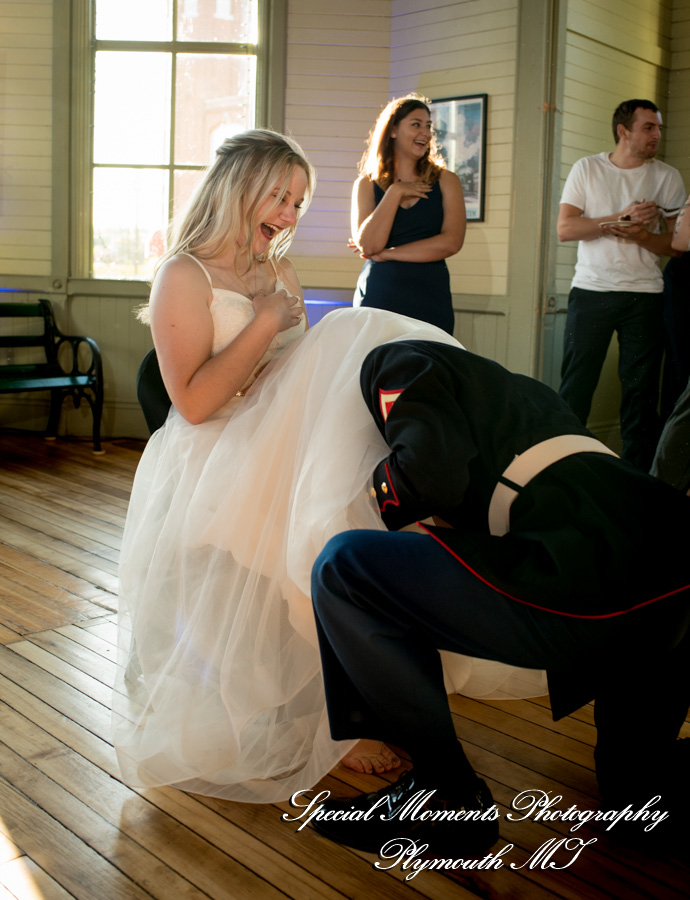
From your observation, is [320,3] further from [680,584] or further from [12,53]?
[680,584]

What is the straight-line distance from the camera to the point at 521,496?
4.54 feet

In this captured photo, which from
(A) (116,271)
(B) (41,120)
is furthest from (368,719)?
(B) (41,120)

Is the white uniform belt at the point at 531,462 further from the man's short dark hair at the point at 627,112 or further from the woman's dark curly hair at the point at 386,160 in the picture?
the man's short dark hair at the point at 627,112

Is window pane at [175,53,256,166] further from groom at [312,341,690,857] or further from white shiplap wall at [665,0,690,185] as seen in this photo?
groom at [312,341,690,857]

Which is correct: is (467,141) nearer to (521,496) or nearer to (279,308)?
(279,308)

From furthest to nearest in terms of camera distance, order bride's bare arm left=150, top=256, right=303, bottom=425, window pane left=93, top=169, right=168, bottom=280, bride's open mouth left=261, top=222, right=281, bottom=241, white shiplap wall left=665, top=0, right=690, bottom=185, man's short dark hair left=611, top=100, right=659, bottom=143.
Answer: window pane left=93, top=169, right=168, bottom=280, man's short dark hair left=611, top=100, right=659, bottom=143, white shiplap wall left=665, top=0, right=690, bottom=185, bride's open mouth left=261, top=222, right=281, bottom=241, bride's bare arm left=150, top=256, right=303, bottom=425

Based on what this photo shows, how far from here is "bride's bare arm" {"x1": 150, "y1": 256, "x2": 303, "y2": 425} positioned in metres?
1.92

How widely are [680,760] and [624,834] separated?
17 cm

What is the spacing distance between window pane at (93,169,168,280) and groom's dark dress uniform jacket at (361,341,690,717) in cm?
428

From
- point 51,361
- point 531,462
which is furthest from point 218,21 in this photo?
point 531,462

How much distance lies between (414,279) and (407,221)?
0.82 ft

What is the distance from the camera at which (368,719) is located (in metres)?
1.47

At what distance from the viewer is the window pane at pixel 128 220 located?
5406 millimetres

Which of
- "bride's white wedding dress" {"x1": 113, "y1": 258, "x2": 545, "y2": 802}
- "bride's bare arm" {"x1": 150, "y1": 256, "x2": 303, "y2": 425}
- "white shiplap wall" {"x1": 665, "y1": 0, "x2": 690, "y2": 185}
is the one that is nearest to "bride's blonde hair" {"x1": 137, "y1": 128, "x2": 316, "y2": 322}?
"bride's bare arm" {"x1": 150, "y1": 256, "x2": 303, "y2": 425}
